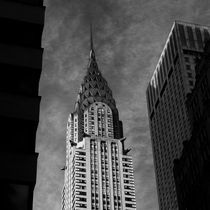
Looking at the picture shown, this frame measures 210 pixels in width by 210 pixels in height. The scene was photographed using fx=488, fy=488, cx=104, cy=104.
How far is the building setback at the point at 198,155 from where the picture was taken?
52294mm

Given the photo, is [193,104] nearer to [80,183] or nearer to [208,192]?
[208,192]

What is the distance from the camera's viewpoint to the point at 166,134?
19312cm

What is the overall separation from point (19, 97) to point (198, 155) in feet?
90.5

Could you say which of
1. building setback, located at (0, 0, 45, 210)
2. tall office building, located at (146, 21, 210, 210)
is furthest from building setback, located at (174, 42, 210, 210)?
tall office building, located at (146, 21, 210, 210)

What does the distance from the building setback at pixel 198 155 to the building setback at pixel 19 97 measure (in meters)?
23.4

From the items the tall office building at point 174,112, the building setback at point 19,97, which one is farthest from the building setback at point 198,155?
the tall office building at point 174,112

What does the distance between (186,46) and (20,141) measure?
A: 169 m

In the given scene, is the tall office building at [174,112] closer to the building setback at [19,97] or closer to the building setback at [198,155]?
the building setback at [198,155]

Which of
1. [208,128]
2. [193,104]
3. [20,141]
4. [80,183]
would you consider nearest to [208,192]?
[208,128]

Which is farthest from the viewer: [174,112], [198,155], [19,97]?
[174,112]

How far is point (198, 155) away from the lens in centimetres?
5522

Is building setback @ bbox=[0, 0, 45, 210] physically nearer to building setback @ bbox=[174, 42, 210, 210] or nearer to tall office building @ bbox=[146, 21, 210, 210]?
building setback @ bbox=[174, 42, 210, 210]

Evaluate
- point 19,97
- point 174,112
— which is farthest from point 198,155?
point 174,112

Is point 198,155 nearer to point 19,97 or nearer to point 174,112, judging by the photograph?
point 19,97
